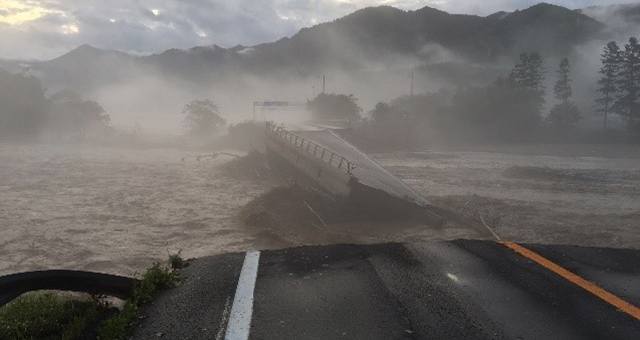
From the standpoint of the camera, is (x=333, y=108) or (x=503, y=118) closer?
(x=503, y=118)

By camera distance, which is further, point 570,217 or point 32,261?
point 570,217

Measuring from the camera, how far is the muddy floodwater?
2067 cm

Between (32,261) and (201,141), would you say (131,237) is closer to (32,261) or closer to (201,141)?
(32,261)

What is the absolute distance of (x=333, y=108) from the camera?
98.9 meters

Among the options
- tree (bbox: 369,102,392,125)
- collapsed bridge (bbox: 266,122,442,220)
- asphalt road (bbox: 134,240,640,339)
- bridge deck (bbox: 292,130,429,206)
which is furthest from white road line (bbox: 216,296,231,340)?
tree (bbox: 369,102,392,125)

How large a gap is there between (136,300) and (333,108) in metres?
93.2

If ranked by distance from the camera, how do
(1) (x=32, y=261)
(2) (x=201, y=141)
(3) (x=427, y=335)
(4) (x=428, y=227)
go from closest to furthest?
(3) (x=427, y=335), (1) (x=32, y=261), (4) (x=428, y=227), (2) (x=201, y=141)

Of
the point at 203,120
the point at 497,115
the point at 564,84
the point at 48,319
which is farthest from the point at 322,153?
the point at 564,84

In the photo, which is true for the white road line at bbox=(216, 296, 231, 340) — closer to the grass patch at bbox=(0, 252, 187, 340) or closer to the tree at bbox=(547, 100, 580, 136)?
the grass patch at bbox=(0, 252, 187, 340)

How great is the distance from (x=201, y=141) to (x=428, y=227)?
7308 cm

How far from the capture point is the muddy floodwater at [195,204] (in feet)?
67.8

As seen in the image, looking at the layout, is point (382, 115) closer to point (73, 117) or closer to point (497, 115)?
point (497, 115)

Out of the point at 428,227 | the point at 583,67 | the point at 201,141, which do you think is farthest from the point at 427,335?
the point at 583,67

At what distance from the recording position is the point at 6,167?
48344 millimetres
